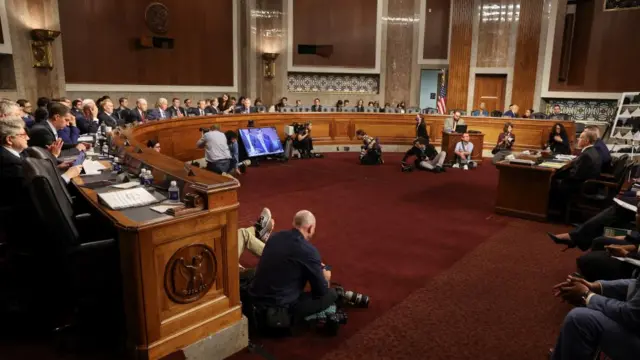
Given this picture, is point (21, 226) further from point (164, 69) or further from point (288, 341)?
point (164, 69)

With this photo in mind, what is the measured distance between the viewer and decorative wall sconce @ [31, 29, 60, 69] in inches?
353

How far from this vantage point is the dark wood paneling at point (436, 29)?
14477 millimetres

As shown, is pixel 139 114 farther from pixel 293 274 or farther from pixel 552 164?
pixel 552 164

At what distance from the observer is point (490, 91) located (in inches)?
548

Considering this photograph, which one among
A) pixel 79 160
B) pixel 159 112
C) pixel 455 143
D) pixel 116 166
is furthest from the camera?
pixel 455 143

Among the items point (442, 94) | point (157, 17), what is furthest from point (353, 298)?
point (442, 94)

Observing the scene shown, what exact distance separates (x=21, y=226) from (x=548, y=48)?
1315 cm

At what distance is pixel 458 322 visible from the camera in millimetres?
3486

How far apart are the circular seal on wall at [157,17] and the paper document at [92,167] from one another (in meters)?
8.09

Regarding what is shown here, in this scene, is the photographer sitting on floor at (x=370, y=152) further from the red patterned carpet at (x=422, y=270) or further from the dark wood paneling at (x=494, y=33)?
the dark wood paneling at (x=494, y=33)

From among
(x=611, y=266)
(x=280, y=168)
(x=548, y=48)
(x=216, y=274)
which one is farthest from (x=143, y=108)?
(x=548, y=48)

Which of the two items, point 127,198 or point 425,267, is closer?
point 127,198

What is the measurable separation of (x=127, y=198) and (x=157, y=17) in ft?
32.4

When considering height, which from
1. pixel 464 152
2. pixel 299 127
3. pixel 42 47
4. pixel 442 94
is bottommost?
pixel 464 152
